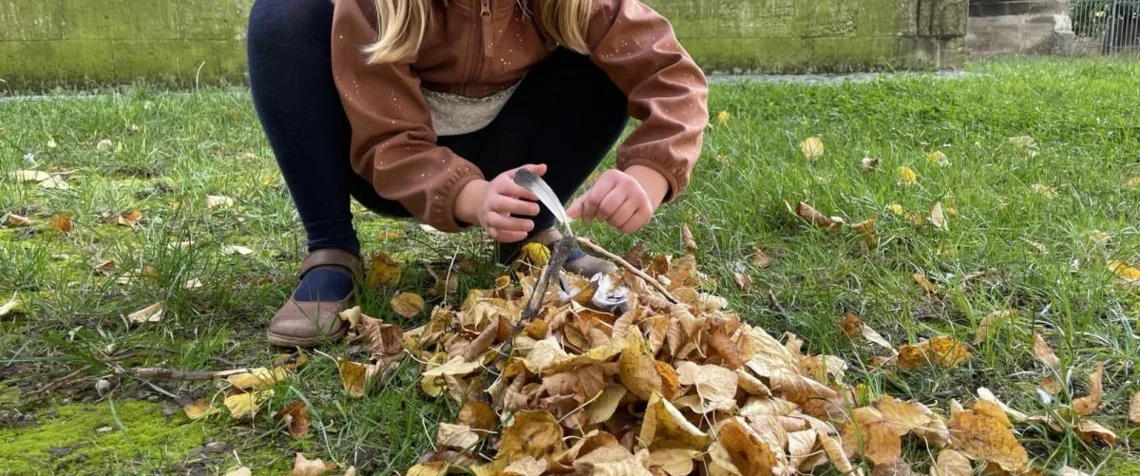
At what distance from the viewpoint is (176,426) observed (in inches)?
48.5

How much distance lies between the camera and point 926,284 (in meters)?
1.72

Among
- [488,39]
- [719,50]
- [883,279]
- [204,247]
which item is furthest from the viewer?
[719,50]

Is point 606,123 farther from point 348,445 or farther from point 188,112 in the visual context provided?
point 188,112

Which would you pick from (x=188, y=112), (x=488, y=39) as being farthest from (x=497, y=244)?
(x=188, y=112)

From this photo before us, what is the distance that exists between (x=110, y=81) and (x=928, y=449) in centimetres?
593

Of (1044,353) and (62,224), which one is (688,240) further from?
(62,224)

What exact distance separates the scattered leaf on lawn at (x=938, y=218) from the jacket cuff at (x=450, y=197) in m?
1.16

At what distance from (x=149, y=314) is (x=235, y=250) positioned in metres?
0.47

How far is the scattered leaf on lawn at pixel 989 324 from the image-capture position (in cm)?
144

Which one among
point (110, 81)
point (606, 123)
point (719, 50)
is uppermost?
point (606, 123)

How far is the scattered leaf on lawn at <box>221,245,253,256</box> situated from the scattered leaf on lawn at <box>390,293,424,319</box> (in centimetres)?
60

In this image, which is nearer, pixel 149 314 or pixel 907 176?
pixel 149 314

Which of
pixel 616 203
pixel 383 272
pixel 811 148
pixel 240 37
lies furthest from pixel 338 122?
pixel 240 37

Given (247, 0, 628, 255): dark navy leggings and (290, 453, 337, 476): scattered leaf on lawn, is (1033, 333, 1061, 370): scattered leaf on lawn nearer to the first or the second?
(247, 0, 628, 255): dark navy leggings
